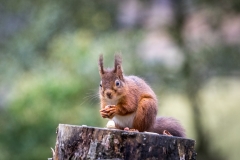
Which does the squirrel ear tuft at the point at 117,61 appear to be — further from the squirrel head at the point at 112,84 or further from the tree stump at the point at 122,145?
the tree stump at the point at 122,145

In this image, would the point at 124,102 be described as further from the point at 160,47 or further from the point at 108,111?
the point at 160,47

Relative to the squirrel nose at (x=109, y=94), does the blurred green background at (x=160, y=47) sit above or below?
above

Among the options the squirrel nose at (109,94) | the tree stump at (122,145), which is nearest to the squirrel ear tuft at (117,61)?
the squirrel nose at (109,94)

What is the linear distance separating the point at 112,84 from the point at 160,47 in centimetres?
773

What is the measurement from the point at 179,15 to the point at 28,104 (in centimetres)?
458

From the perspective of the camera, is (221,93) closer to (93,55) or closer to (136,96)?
(93,55)

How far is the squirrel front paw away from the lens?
4000 mm

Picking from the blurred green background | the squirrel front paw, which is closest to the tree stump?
the squirrel front paw

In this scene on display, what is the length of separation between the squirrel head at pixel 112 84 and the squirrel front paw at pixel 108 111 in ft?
0.19

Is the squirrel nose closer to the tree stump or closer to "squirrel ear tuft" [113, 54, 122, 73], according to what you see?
"squirrel ear tuft" [113, 54, 122, 73]

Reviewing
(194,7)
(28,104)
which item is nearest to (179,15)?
(194,7)

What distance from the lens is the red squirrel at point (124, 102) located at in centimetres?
406

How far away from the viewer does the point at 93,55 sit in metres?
9.35

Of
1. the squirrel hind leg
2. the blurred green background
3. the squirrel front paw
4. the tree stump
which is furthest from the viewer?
the blurred green background
